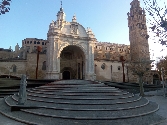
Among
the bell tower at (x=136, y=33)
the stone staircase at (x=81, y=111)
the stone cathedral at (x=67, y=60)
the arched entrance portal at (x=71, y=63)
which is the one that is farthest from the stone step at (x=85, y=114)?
the bell tower at (x=136, y=33)

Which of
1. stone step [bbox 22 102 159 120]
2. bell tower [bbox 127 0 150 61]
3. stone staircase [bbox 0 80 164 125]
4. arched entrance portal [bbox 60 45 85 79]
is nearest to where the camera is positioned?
stone staircase [bbox 0 80 164 125]

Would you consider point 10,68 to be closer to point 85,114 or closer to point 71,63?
point 71,63

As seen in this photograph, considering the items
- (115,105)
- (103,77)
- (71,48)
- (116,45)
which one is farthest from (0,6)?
(116,45)

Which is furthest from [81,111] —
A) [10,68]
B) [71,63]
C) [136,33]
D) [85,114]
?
[136,33]

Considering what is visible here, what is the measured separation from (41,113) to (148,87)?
1949 cm

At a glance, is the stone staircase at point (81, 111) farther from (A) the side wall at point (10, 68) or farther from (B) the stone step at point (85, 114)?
(A) the side wall at point (10, 68)

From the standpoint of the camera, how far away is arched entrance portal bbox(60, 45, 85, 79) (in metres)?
31.6

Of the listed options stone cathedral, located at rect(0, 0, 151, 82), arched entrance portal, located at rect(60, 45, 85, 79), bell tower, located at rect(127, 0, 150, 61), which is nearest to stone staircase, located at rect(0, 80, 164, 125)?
stone cathedral, located at rect(0, 0, 151, 82)

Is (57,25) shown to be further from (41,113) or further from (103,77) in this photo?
(41,113)

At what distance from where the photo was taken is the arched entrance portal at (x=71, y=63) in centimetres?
3161

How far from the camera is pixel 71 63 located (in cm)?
3231

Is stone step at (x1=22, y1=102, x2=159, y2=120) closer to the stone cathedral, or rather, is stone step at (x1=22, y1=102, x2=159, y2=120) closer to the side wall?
the stone cathedral

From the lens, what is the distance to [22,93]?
8094mm

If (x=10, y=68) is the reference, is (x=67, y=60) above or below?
above
